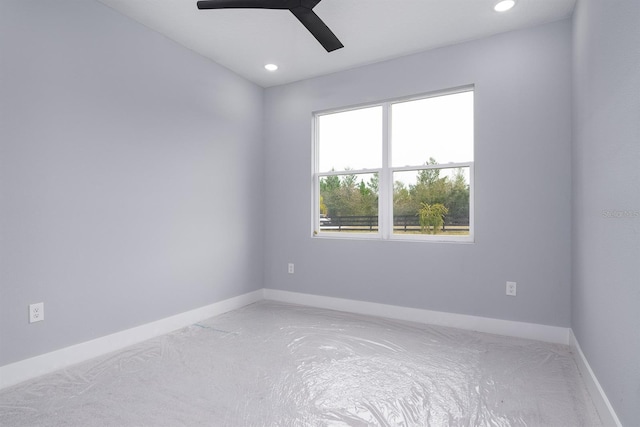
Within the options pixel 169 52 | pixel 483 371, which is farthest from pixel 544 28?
pixel 169 52

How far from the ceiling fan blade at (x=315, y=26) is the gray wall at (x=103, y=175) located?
1.45 m

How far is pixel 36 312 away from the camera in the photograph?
2.12m

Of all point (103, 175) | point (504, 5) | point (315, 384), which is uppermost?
point (504, 5)

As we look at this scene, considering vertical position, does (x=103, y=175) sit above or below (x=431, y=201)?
above

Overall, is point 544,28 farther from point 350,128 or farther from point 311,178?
point 311,178

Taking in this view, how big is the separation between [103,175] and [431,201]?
2884 mm

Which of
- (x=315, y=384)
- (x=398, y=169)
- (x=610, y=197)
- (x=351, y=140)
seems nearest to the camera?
(x=610, y=197)

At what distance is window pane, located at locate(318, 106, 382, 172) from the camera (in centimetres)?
363

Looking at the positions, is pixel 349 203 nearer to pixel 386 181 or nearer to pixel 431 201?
pixel 386 181

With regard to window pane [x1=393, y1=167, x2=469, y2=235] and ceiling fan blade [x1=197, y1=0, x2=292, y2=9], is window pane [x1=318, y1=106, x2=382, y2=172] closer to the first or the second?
window pane [x1=393, y1=167, x2=469, y2=235]

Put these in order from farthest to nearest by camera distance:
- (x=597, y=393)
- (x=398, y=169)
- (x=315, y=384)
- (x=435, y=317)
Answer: (x=398, y=169) < (x=435, y=317) < (x=315, y=384) < (x=597, y=393)

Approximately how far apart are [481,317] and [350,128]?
7.76 ft

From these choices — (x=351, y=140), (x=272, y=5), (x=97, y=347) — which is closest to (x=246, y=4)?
(x=272, y=5)

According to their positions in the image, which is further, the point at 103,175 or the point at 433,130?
the point at 433,130
